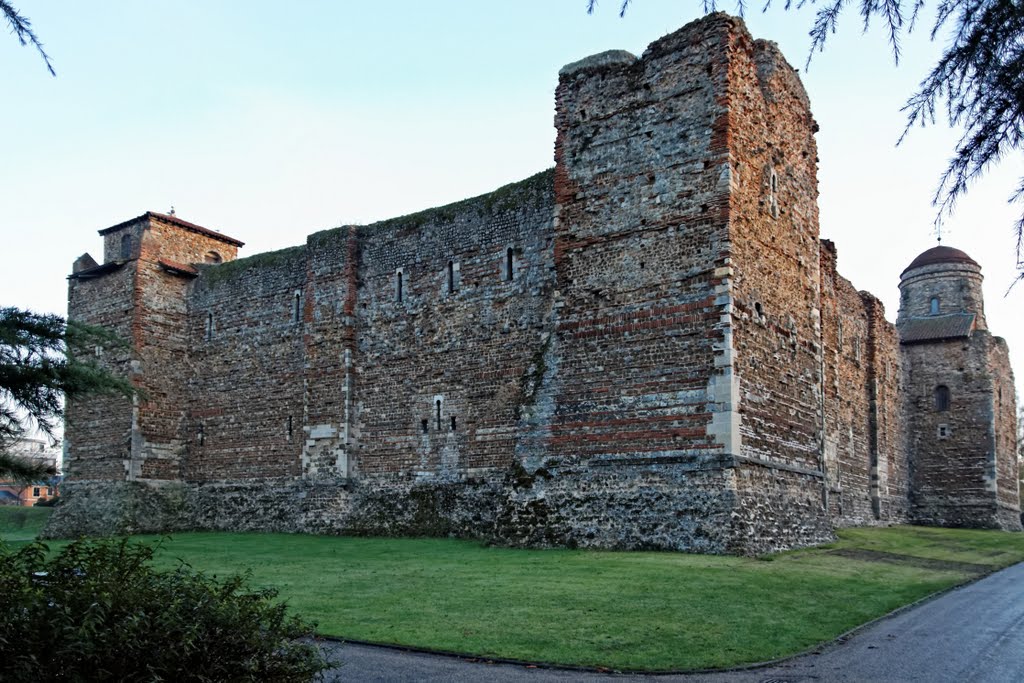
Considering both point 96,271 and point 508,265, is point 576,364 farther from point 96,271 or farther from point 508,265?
point 96,271

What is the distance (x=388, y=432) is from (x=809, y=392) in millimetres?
10811

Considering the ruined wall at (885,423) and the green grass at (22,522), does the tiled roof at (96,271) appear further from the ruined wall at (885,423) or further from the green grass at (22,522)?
the ruined wall at (885,423)

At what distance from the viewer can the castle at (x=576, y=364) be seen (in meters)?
17.6

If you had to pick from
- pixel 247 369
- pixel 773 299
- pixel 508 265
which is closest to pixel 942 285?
pixel 773 299

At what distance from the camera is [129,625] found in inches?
232

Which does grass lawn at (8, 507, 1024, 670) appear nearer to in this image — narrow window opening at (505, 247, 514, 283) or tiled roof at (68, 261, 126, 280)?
narrow window opening at (505, 247, 514, 283)

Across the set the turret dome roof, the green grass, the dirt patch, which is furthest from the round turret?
the green grass

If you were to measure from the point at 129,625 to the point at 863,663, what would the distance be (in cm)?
706

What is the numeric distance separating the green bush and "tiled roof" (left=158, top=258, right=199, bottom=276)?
2353 cm

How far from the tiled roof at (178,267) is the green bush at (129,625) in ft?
77.2

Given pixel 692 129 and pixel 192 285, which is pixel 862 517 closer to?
pixel 692 129

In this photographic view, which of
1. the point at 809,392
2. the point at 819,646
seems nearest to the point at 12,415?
the point at 819,646

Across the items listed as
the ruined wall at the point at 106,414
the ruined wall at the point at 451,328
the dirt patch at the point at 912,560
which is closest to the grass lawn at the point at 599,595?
the dirt patch at the point at 912,560

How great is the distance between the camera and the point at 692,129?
18.2 m
